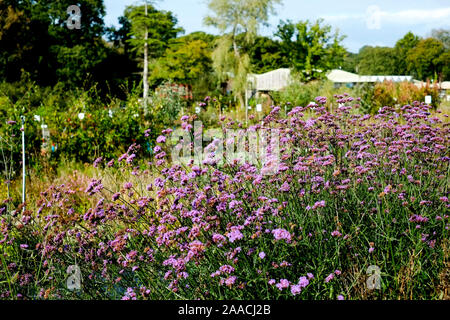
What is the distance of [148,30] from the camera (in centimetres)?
3347

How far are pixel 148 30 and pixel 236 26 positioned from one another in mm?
8106

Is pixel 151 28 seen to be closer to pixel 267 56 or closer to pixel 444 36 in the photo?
pixel 267 56

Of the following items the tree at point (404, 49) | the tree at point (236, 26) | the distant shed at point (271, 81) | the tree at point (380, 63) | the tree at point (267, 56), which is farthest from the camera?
the tree at point (380, 63)

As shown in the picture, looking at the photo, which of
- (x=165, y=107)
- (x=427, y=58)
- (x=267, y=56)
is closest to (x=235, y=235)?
(x=165, y=107)

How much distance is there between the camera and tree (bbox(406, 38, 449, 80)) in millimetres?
47050

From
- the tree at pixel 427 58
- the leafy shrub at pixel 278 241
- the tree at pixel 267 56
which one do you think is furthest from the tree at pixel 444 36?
the leafy shrub at pixel 278 241

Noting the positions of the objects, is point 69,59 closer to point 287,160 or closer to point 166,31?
point 166,31

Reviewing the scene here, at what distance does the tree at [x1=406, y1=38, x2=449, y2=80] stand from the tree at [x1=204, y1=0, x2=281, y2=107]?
89.1 ft

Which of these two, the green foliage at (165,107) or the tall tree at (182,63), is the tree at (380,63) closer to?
the tall tree at (182,63)

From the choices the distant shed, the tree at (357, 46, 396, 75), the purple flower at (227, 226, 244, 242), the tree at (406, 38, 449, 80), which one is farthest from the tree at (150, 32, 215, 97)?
the purple flower at (227, 226, 244, 242)

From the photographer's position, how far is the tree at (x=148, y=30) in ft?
108

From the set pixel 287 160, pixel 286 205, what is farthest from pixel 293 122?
pixel 286 205

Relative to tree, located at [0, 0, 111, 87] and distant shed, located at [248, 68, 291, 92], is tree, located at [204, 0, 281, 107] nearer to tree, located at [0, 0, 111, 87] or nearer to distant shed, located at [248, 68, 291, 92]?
distant shed, located at [248, 68, 291, 92]

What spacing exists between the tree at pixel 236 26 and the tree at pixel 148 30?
6.00 meters
